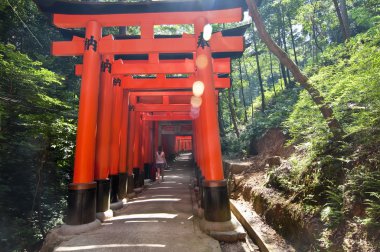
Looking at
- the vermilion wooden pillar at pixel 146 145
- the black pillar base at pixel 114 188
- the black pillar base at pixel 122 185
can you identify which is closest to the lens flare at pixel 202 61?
the black pillar base at pixel 114 188

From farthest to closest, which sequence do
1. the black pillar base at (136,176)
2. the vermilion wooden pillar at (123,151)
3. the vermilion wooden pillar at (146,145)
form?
the vermilion wooden pillar at (146,145) < the black pillar base at (136,176) < the vermilion wooden pillar at (123,151)

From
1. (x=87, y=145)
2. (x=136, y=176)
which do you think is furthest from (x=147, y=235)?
(x=136, y=176)

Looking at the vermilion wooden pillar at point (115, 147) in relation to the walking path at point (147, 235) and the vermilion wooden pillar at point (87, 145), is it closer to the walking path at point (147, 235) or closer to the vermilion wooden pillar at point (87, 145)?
the walking path at point (147, 235)

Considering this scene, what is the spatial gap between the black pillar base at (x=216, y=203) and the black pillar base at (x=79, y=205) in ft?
7.99

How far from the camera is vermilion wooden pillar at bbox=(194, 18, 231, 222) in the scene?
5.07m

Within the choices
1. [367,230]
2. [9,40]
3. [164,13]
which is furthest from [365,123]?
[9,40]

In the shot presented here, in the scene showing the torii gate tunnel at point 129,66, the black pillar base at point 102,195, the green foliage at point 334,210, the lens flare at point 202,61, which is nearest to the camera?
the green foliage at point 334,210

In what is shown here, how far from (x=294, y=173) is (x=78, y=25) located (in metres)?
5.87

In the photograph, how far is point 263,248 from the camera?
4320 mm

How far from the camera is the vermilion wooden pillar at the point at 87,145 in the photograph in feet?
16.6

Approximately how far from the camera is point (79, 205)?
16.6ft

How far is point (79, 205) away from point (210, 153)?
112 inches

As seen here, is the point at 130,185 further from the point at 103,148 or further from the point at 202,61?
the point at 202,61

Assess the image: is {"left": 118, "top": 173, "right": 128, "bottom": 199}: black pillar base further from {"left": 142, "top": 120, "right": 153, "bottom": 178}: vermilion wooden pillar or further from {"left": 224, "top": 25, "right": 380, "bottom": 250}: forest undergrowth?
{"left": 142, "top": 120, "right": 153, "bottom": 178}: vermilion wooden pillar
